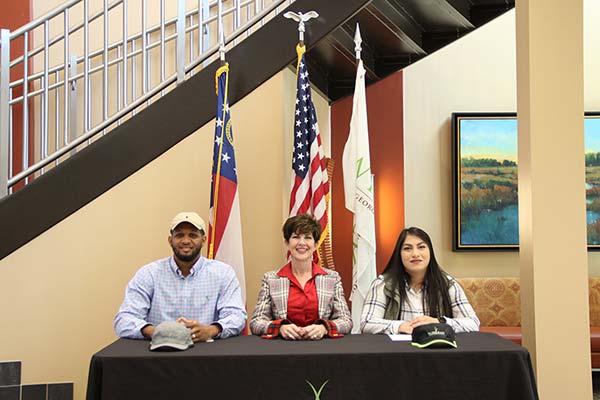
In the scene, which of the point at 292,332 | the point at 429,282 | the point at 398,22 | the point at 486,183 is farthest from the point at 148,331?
the point at 486,183

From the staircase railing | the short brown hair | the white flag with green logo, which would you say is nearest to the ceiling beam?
the white flag with green logo

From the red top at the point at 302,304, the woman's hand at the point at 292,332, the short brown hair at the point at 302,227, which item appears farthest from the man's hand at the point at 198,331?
the short brown hair at the point at 302,227

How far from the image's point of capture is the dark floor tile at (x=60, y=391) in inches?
181

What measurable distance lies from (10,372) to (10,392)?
125 mm

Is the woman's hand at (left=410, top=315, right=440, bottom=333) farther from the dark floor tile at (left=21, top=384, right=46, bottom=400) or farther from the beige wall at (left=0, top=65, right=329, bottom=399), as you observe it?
the dark floor tile at (left=21, top=384, right=46, bottom=400)

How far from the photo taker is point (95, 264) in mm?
4688

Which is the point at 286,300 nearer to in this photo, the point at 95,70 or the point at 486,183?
the point at 95,70

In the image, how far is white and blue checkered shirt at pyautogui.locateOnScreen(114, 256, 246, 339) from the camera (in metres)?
3.60

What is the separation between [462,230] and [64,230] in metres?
3.82

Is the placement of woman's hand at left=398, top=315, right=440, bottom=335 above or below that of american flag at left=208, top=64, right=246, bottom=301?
below

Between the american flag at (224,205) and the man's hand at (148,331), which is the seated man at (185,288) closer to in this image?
the man's hand at (148,331)

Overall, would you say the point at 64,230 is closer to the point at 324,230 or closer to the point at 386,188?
the point at 324,230

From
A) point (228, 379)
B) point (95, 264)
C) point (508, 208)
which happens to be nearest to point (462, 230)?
point (508, 208)

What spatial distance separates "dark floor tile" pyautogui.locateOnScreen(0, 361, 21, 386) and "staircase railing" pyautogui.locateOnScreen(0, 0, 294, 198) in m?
1.10
